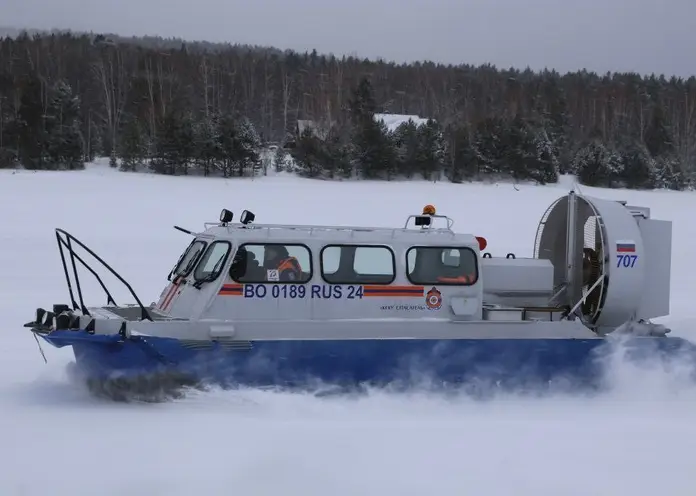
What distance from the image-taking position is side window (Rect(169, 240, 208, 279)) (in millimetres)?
8375

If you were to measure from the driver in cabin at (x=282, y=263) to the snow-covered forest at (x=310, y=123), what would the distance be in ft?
84.3

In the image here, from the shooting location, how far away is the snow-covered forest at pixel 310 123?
33.8 m

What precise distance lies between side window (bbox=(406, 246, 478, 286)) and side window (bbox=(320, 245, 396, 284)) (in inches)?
9.5

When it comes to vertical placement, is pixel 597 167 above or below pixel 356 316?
above

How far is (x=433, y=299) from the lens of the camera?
27.1 ft

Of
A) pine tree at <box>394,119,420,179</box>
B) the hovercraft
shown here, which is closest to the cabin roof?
the hovercraft

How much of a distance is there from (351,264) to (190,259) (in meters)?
1.86

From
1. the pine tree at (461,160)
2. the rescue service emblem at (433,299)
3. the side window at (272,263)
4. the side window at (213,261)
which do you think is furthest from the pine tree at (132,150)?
the rescue service emblem at (433,299)

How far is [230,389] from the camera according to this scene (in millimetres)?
7598

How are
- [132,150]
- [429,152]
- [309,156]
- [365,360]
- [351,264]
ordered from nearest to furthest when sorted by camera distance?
1. [365,360]
2. [351,264]
3. [132,150]
4. [309,156]
5. [429,152]

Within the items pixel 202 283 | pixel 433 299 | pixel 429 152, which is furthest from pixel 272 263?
pixel 429 152

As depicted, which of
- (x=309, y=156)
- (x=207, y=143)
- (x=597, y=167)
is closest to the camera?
(x=207, y=143)

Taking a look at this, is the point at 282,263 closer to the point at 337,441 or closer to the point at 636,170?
the point at 337,441

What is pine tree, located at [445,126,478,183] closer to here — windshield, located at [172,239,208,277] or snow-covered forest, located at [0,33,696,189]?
snow-covered forest, located at [0,33,696,189]
